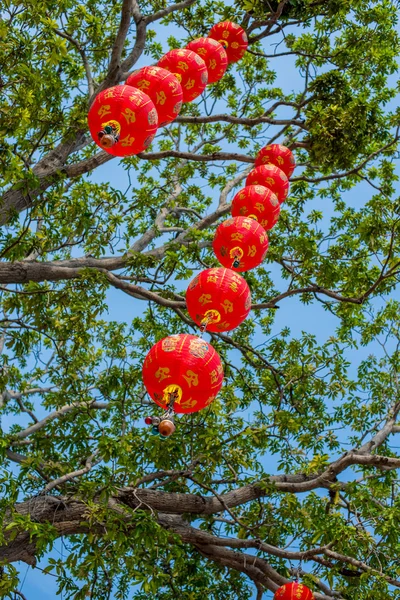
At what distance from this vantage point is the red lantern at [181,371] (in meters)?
3.12

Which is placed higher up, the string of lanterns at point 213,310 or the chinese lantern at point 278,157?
the chinese lantern at point 278,157

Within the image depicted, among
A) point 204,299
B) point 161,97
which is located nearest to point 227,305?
point 204,299

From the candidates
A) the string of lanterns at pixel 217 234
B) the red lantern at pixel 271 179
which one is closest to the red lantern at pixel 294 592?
the string of lanterns at pixel 217 234

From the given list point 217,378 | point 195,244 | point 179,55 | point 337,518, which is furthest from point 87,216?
point 337,518

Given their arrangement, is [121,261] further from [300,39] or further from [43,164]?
[300,39]

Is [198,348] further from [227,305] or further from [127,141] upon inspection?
[127,141]

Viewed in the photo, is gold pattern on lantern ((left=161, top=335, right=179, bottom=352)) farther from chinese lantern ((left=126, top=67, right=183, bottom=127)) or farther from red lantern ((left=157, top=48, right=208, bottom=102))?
red lantern ((left=157, top=48, right=208, bottom=102))

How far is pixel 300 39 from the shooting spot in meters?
7.21

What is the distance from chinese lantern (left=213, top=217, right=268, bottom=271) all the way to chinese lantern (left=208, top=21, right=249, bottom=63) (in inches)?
110

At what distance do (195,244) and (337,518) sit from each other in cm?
293

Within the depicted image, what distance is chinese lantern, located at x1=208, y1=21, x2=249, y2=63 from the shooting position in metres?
6.04

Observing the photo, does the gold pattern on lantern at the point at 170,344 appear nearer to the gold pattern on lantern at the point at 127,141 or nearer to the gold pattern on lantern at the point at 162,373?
the gold pattern on lantern at the point at 162,373

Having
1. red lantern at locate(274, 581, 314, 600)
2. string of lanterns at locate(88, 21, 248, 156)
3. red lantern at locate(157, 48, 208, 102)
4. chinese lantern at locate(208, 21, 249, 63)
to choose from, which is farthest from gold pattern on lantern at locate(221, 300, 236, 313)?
chinese lantern at locate(208, 21, 249, 63)

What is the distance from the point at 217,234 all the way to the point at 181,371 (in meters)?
1.59
